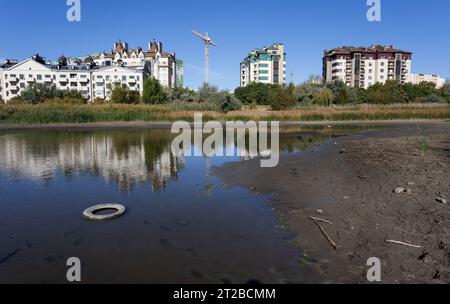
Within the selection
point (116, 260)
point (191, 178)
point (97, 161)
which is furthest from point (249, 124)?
point (116, 260)

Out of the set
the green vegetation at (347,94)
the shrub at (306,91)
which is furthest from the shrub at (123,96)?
the shrub at (306,91)

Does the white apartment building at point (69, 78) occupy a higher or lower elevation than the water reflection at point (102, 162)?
higher

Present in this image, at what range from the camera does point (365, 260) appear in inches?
256

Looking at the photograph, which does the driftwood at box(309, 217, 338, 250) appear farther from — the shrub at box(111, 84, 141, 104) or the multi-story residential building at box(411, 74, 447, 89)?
the multi-story residential building at box(411, 74, 447, 89)

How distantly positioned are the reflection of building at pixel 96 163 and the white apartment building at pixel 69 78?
79574 mm

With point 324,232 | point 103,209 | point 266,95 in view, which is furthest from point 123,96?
point 324,232

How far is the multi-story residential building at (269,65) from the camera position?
13738 cm

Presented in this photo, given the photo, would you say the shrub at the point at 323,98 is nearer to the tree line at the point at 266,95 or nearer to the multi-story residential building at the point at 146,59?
the tree line at the point at 266,95

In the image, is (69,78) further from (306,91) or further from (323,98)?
(323,98)

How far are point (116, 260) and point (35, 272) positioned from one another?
1.38m

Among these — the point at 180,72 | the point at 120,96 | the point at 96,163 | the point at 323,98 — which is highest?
the point at 180,72

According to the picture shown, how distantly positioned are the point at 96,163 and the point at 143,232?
1098 centimetres

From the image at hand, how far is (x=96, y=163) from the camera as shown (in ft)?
60.8

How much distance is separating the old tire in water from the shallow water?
9.6 inches
